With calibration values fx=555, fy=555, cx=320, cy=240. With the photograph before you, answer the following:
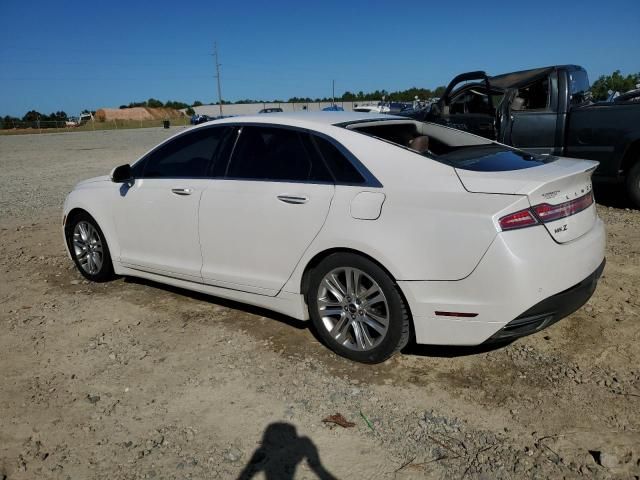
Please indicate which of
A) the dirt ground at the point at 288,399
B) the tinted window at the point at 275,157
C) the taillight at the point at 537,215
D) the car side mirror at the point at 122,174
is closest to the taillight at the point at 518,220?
the taillight at the point at 537,215

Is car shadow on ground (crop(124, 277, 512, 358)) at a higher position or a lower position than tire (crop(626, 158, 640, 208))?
lower

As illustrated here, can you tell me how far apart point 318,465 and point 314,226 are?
1466mm

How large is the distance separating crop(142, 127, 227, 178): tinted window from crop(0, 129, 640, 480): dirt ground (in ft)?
3.78

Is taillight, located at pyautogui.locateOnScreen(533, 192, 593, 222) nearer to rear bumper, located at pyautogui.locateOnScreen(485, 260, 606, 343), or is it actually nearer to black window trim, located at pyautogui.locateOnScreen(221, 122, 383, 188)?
rear bumper, located at pyautogui.locateOnScreen(485, 260, 606, 343)

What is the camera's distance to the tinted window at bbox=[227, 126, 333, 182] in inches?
147

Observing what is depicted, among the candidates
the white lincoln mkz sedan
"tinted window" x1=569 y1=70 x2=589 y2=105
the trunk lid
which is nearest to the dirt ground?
the white lincoln mkz sedan

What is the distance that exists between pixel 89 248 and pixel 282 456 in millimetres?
3496

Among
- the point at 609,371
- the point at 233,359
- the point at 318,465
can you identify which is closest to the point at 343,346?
the point at 233,359

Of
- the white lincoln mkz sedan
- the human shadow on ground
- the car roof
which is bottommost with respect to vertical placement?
the human shadow on ground

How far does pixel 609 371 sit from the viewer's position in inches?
133

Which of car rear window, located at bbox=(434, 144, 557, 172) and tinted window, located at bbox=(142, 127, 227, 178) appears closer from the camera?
car rear window, located at bbox=(434, 144, 557, 172)

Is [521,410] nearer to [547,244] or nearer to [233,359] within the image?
[547,244]

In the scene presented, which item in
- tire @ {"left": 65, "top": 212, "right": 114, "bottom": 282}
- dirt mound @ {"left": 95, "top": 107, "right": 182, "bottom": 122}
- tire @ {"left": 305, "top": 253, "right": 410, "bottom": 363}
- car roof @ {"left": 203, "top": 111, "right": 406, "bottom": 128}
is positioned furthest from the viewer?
dirt mound @ {"left": 95, "top": 107, "right": 182, "bottom": 122}

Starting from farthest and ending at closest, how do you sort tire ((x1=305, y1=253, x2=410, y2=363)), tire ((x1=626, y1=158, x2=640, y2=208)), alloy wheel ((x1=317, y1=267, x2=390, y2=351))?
tire ((x1=626, y1=158, x2=640, y2=208)) < alloy wheel ((x1=317, y1=267, x2=390, y2=351)) < tire ((x1=305, y1=253, x2=410, y2=363))
